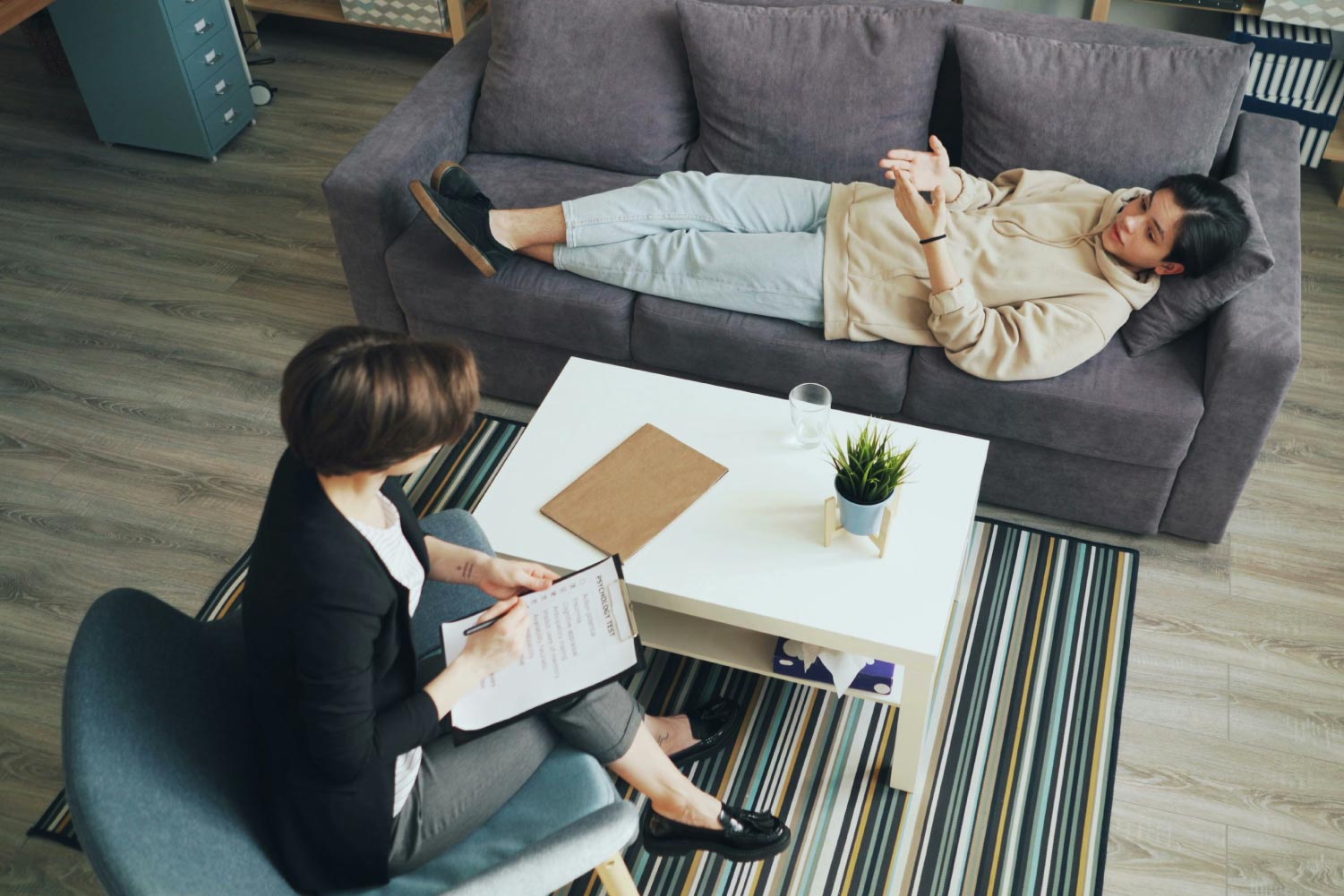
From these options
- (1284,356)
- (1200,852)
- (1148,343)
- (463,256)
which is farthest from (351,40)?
(1200,852)

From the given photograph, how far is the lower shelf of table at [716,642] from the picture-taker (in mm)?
1942

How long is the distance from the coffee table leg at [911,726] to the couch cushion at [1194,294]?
90cm

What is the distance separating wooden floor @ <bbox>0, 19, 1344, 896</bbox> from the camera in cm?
198

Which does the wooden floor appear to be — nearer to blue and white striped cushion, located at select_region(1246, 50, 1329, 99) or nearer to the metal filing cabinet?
the metal filing cabinet

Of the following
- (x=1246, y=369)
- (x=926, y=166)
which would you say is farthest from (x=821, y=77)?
(x=1246, y=369)

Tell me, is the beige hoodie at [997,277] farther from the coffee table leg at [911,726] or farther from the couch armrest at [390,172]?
the couch armrest at [390,172]

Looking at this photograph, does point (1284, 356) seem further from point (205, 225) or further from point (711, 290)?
point (205, 225)

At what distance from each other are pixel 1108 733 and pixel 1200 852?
25 centimetres

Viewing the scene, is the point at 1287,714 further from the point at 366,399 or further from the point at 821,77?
the point at 366,399

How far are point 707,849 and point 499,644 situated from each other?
0.60 metres

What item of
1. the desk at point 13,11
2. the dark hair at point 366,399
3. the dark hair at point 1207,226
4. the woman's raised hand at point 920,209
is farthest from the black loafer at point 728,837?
the desk at point 13,11

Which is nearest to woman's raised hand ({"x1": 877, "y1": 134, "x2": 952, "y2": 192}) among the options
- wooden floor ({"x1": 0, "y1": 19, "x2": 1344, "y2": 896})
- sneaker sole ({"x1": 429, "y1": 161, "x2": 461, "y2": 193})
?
wooden floor ({"x1": 0, "y1": 19, "x2": 1344, "y2": 896})

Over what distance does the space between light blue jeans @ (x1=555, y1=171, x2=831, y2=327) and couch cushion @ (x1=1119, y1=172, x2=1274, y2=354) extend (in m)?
0.64

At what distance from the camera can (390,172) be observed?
8.36ft
